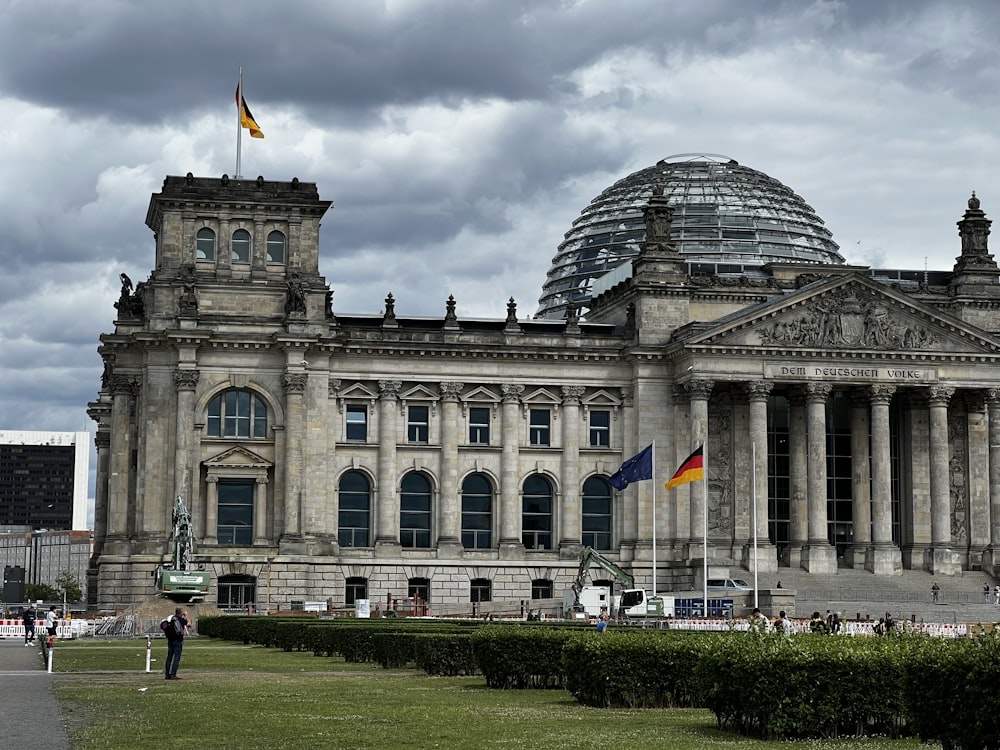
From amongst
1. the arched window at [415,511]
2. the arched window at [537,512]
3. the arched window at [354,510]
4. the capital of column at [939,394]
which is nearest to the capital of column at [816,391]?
the capital of column at [939,394]

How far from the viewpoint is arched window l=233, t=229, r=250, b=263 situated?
96.1 metres

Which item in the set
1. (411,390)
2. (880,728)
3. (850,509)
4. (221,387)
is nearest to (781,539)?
(850,509)

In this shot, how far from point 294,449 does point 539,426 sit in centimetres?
1525

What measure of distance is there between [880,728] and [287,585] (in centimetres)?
6473

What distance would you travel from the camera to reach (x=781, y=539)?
326 ft

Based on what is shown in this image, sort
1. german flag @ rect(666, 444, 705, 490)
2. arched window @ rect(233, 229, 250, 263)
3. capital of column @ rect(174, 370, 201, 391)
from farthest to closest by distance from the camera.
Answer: arched window @ rect(233, 229, 250, 263)
capital of column @ rect(174, 370, 201, 391)
german flag @ rect(666, 444, 705, 490)

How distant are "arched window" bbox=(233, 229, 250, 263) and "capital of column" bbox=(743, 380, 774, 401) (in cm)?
3059

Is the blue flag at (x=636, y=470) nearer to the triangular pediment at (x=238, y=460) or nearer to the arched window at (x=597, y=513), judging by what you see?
the arched window at (x=597, y=513)

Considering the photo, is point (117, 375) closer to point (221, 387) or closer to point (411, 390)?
point (221, 387)

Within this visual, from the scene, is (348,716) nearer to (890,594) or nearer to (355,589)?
(355,589)

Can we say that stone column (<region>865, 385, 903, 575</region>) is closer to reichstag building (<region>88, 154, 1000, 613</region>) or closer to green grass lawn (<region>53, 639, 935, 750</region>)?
reichstag building (<region>88, 154, 1000, 613</region>)

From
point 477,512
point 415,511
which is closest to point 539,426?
point 477,512

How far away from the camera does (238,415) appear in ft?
307

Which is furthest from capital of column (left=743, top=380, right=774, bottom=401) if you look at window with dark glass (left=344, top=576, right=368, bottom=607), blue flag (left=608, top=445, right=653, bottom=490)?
window with dark glass (left=344, top=576, right=368, bottom=607)
